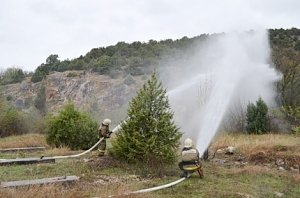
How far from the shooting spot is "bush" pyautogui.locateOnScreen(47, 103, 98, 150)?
17.0 m

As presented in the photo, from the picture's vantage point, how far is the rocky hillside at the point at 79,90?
2137 inches

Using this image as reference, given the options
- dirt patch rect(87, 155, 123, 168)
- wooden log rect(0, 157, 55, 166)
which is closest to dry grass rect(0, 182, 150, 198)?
dirt patch rect(87, 155, 123, 168)

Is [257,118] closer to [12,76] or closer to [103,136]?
[103,136]

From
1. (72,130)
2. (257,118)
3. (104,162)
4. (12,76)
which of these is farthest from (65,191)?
(12,76)

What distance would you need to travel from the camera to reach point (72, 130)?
1692 centimetres

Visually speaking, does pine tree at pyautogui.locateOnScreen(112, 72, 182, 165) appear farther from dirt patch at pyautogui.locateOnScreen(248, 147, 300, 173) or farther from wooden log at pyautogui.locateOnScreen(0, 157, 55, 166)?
dirt patch at pyautogui.locateOnScreen(248, 147, 300, 173)

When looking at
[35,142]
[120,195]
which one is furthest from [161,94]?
[35,142]

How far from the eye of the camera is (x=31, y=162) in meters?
12.7

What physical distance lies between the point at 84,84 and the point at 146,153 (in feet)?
163

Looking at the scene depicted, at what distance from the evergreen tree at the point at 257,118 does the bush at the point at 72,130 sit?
38.0 ft

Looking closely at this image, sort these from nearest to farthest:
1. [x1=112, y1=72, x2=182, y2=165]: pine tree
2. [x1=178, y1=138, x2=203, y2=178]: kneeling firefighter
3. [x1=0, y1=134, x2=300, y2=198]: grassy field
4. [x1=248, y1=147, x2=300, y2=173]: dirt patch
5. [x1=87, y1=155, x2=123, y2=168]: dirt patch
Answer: [x1=0, y1=134, x2=300, y2=198]: grassy field, [x1=178, y1=138, x2=203, y2=178]: kneeling firefighter, [x1=112, y1=72, x2=182, y2=165]: pine tree, [x1=87, y1=155, x2=123, y2=168]: dirt patch, [x1=248, y1=147, x2=300, y2=173]: dirt patch

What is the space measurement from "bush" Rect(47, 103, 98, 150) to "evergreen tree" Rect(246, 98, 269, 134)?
38.0 ft

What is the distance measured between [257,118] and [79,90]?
128 feet

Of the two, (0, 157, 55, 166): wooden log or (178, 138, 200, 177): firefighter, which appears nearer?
(178, 138, 200, 177): firefighter
